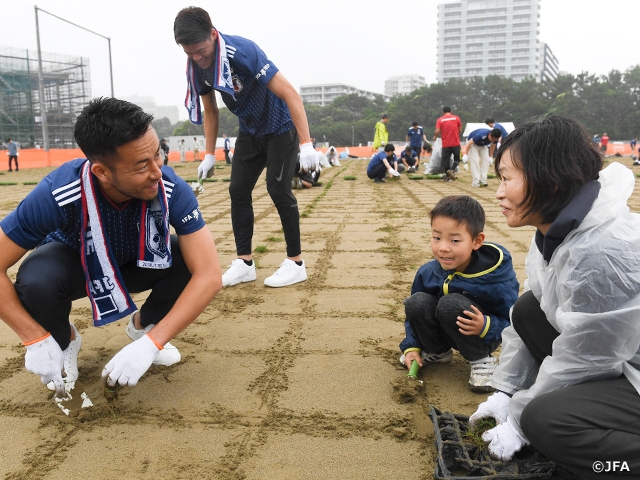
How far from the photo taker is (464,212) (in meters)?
1.97

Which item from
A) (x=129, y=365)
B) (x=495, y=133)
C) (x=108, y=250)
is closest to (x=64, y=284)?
(x=108, y=250)

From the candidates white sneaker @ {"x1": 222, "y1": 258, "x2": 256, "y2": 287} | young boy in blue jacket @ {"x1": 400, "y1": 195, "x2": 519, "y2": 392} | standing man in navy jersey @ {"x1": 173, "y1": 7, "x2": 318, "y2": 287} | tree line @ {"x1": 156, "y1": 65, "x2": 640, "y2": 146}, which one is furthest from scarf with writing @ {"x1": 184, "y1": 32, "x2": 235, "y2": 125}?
tree line @ {"x1": 156, "y1": 65, "x2": 640, "y2": 146}

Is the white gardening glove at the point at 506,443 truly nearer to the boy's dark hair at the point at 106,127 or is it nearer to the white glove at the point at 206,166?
the boy's dark hair at the point at 106,127

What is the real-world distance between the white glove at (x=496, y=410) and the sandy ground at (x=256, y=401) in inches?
6.8

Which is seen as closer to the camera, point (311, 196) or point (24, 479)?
point (24, 479)

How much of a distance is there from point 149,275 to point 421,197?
627cm

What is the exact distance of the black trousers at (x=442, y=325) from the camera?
1961 mm

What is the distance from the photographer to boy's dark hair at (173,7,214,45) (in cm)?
287

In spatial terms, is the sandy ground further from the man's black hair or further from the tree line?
the tree line

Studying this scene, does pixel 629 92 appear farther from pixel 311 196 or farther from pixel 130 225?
pixel 130 225

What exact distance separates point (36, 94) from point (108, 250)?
90.2 ft

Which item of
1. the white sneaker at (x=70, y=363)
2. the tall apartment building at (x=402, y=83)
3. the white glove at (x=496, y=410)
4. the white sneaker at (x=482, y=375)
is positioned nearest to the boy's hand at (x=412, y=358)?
the white sneaker at (x=482, y=375)

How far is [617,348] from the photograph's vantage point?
128 centimetres

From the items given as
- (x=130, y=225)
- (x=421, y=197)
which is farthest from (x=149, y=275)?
(x=421, y=197)
